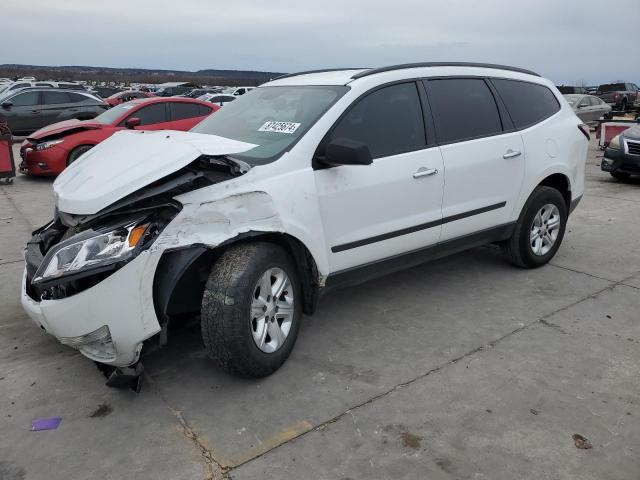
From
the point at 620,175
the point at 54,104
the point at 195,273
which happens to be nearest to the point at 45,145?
the point at 54,104

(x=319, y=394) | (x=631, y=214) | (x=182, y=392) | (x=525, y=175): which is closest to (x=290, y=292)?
(x=319, y=394)

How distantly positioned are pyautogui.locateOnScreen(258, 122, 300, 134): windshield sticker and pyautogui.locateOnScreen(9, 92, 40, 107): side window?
15.2m

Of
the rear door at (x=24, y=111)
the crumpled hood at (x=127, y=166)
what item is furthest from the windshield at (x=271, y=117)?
the rear door at (x=24, y=111)

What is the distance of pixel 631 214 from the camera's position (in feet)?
24.8

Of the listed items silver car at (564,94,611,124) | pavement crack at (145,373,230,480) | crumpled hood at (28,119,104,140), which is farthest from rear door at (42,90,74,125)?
silver car at (564,94,611,124)

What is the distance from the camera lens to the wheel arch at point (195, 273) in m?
2.90

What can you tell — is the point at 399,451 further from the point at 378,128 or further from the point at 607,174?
the point at 607,174

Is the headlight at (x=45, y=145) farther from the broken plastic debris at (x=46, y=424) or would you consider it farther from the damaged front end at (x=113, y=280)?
the broken plastic debris at (x=46, y=424)

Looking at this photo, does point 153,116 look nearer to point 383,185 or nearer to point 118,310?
point 383,185

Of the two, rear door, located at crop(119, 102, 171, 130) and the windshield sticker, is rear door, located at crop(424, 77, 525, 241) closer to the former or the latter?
the windshield sticker

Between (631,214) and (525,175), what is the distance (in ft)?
12.3

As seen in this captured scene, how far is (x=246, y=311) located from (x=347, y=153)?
109cm

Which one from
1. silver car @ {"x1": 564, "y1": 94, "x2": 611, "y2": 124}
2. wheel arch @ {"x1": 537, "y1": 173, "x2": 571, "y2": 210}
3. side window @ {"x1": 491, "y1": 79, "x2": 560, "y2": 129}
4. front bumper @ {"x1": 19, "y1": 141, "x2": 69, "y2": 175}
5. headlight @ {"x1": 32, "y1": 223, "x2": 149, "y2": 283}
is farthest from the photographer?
silver car @ {"x1": 564, "y1": 94, "x2": 611, "y2": 124}

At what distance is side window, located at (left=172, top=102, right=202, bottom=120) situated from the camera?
35.3 ft
